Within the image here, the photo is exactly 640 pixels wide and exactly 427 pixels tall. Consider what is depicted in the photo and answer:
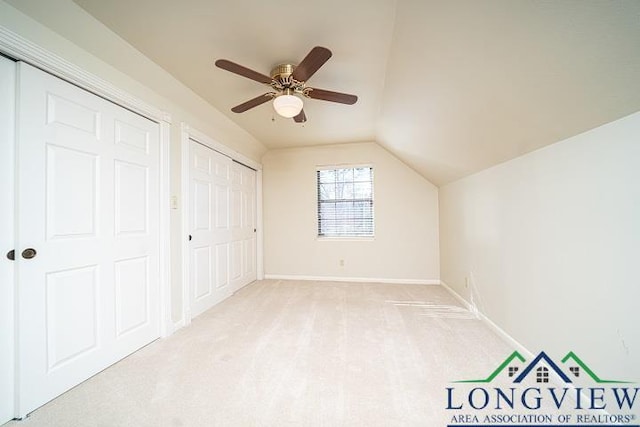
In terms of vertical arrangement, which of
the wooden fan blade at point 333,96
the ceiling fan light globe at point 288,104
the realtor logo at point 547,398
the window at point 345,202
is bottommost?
the realtor logo at point 547,398

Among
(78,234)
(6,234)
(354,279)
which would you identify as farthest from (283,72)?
(354,279)

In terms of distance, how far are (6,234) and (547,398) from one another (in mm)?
3119

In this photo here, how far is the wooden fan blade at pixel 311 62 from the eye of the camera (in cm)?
145

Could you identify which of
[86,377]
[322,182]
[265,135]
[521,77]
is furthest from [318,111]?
[86,377]

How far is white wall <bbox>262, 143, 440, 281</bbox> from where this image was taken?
13.4 feet

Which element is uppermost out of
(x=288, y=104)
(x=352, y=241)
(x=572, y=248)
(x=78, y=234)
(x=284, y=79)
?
(x=284, y=79)

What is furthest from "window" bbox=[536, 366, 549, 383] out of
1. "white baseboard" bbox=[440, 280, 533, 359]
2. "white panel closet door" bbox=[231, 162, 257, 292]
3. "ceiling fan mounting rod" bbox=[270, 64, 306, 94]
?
"white panel closet door" bbox=[231, 162, 257, 292]

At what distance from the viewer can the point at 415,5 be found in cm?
130

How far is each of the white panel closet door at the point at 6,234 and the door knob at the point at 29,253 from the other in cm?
5

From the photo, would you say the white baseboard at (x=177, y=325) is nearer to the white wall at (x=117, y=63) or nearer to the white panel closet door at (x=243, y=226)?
the white wall at (x=117, y=63)

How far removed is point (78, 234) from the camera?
1614mm

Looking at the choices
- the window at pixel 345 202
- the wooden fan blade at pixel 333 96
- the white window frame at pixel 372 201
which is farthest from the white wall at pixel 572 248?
the window at pixel 345 202

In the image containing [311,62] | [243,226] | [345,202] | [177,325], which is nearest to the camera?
[311,62]

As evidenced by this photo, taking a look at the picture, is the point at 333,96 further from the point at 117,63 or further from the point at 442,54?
the point at 117,63
